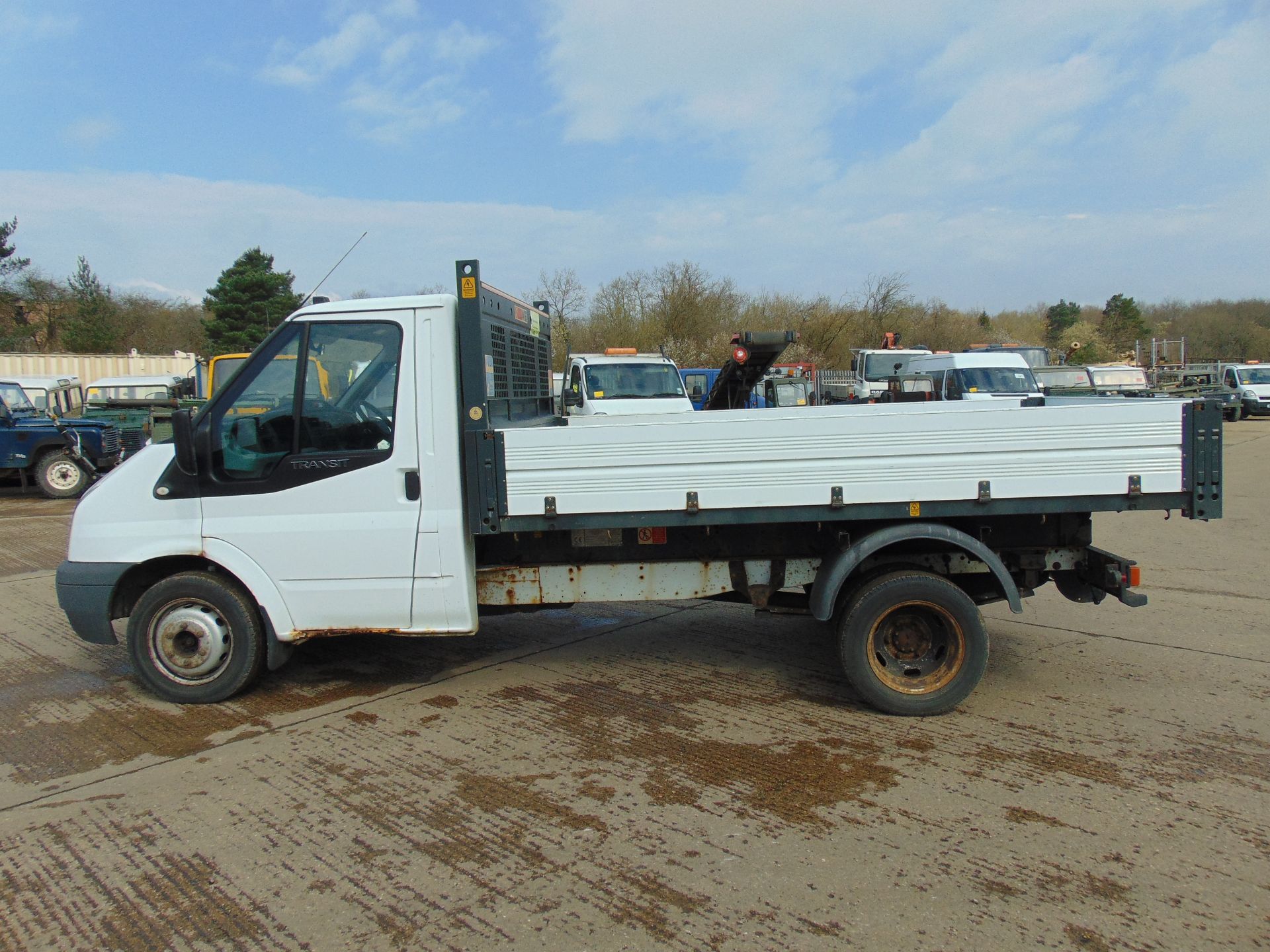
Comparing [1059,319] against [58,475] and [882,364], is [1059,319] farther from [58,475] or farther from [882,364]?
[58,475]

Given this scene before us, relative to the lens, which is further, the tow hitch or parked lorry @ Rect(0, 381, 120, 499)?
parked lorry @ Rect(0, 381, 120, 499)

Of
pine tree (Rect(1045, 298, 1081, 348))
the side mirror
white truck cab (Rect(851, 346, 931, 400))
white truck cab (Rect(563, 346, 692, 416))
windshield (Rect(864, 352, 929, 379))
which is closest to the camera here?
the side mirror

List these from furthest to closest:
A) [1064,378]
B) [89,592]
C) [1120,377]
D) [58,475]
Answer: [1120,377], [1064,378], [58,475], [89,592]

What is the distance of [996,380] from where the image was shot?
20203mm

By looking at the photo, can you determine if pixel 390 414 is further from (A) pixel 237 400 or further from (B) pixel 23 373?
(B) pixel 23 373

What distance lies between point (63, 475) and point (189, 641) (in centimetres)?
1317

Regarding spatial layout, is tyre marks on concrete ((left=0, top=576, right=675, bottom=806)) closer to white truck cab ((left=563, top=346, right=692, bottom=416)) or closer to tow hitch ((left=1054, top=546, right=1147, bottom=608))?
tow hitch ((left=1054, top=546, right=1147, bottom=608))

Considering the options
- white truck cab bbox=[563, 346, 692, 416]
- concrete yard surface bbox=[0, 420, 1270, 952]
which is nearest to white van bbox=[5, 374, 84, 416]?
white truck cab bbox=[563, 346, 692, 416]

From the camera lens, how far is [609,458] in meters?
4.66

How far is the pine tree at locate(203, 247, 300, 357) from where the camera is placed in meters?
35.8

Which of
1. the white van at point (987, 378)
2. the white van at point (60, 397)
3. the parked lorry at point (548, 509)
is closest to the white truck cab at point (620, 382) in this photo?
the parked lorry at point (548, 509)

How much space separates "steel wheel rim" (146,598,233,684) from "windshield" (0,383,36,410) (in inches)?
562

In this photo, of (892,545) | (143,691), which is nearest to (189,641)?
(143,691)

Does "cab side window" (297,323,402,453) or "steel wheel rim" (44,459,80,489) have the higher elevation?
"cab side window" (297,323,402,453)
